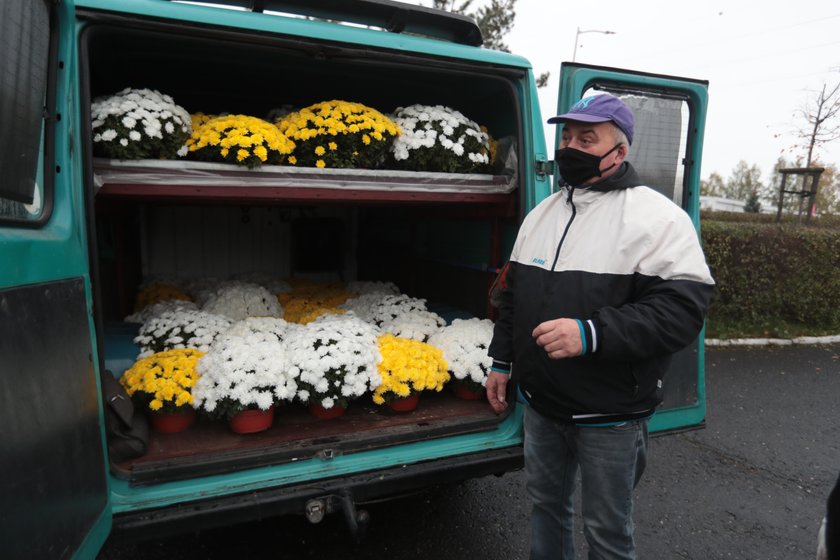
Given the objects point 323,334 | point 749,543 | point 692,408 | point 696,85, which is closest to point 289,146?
point 323,334

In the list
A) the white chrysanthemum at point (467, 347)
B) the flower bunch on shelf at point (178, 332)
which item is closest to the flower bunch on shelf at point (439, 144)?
the white chrysanthemum at point (467, 347)

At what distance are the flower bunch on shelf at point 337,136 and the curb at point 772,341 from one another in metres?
5.88

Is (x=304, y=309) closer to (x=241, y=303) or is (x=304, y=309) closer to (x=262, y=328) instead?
(x=241, y=303)

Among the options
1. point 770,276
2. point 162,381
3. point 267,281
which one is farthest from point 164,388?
point 770,276

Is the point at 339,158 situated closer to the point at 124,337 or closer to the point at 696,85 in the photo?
the point at 124,337

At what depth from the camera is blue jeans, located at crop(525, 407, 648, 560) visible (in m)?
1.83

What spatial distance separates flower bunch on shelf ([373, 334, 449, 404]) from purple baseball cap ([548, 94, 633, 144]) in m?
1.49

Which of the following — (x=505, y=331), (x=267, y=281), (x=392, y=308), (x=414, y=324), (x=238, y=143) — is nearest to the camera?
(x=505, y=331)

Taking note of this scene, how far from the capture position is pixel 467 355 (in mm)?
2992

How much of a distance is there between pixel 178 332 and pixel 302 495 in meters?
1.37

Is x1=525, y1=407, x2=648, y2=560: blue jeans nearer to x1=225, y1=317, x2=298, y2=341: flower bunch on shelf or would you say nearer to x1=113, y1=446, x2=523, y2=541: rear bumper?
x1=113, y1=446, x2=523, y2=541: rear bumper

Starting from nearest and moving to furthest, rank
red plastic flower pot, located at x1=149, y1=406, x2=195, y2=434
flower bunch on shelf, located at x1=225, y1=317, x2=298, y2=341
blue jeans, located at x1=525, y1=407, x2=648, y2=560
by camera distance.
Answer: blue jeans, located at x1=525, y1=407, x2=648, y2=560
red plastic flower pot, located at x1=149, y1=406, x2=195, y2=434
flower bunch on shelf, located at x1=225, y1=317, x2=298, y2=341

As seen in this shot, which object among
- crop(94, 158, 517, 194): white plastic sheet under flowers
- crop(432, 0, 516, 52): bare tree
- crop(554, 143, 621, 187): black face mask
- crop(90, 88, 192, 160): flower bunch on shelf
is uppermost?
crop(432, 0, 516, 52): bare tree

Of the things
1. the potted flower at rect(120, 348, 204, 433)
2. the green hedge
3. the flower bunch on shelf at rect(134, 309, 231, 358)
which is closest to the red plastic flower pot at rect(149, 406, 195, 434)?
the potted flower at rect(120, 348, 204, 433)
